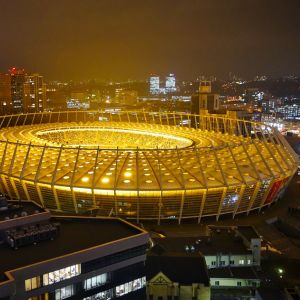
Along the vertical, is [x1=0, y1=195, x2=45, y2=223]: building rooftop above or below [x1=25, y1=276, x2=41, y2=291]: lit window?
above

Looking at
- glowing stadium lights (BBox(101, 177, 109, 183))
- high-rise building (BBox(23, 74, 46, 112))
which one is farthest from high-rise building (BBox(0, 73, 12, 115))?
glowing stadium lights (BBox(101, 177, 109, 183))

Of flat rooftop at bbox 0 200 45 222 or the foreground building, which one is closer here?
the foreground building

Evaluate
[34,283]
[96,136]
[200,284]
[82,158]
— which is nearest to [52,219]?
[34,283]

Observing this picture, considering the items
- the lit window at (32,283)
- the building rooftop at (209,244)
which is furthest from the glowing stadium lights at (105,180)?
the lit window at (32,283)

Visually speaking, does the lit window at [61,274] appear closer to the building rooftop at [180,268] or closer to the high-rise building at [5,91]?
the building rooftop at [180,268]

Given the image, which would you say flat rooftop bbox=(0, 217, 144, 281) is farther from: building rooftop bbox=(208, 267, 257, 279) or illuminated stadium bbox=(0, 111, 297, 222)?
illuminated stadium bbox=(0, 111, 297, 222)

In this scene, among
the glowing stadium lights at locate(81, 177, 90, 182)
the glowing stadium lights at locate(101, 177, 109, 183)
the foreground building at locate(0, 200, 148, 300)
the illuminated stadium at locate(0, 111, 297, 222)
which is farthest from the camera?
the glowing stadium lights at locate(81, 177, 90, 182)

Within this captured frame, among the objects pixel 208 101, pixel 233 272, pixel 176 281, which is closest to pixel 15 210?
pixel 176 281

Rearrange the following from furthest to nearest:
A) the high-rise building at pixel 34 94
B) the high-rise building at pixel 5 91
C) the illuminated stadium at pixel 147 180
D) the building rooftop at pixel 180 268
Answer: the high-rise building at pixel 34 94
the high-rise building at pixel 5 91
the illuminated stadium at pixel 147 180
the building rooftop at pixel 180 268

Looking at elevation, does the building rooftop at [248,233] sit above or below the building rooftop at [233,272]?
above
